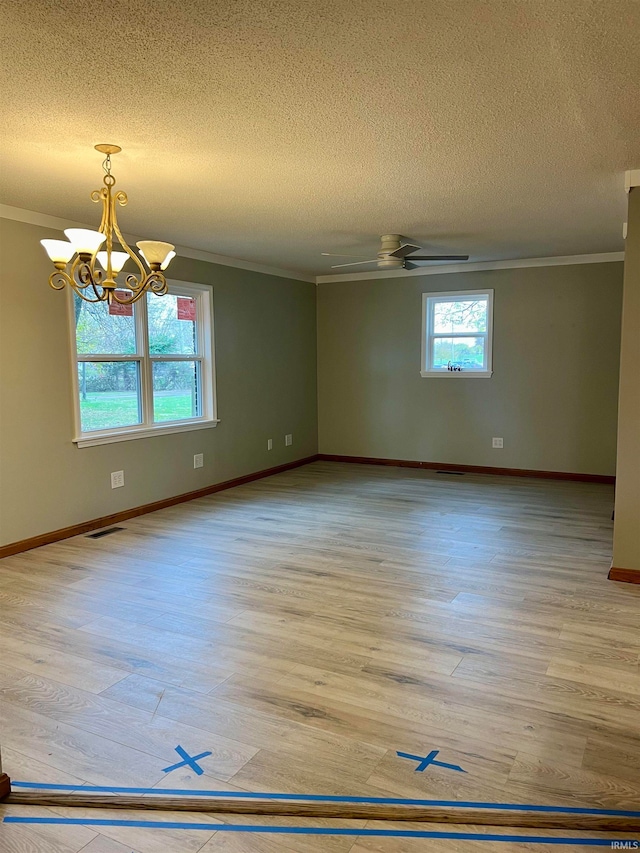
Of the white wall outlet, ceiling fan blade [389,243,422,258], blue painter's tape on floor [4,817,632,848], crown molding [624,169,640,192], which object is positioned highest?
crown molding [624,169,640,192]

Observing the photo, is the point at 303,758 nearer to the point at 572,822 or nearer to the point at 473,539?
the point at 572,822

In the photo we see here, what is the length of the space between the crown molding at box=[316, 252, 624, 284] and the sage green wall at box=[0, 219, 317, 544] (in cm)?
69

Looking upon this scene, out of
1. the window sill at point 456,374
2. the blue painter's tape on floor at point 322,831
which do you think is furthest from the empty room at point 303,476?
the window sill at point 456,374

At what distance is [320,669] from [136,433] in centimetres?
319

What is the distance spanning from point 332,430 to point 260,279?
227 centimetres

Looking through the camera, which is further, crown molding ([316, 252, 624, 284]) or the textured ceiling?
crown molding ([316, 252, 624, 284])

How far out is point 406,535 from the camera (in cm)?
466

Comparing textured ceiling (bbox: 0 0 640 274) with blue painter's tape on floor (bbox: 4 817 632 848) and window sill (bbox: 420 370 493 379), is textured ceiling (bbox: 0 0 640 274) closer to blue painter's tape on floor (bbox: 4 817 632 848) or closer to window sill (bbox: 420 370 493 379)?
blue painter's tape on floor (bbox: 4 817 632 848)

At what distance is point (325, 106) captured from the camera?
247 centimetres

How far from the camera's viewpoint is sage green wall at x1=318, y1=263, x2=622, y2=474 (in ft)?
21.1

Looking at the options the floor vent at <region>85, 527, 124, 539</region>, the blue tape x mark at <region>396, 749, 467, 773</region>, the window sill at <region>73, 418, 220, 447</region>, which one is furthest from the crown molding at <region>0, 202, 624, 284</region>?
the blue tape x mark at <region>396, 749, 467, 773</region>

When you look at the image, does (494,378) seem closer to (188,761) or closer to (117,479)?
(117,479)

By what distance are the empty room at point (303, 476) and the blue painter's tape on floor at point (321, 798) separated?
1cm

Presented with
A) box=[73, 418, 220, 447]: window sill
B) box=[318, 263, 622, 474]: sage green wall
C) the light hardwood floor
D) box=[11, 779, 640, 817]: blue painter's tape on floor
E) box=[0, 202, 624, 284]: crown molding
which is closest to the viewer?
box=[11, 779, 640, 817]: blue painter's tape on floor
